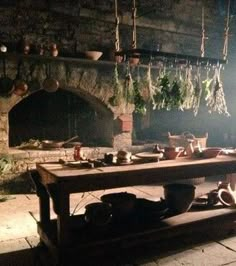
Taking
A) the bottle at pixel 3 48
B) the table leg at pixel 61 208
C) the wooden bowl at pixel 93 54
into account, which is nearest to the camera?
the table leg at pixel 61 208

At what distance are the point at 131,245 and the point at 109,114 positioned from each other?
3553mm

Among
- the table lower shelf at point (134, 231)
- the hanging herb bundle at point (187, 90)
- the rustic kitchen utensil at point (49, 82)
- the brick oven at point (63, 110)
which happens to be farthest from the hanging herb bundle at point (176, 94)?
the rustic kitchen utensil at point (49, 82)

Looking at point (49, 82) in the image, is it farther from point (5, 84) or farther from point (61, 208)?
point (61, 208)

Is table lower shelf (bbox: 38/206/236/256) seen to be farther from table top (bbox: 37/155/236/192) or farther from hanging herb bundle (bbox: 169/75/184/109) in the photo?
hanging herb bundle (bbox: 169/75/184/109)

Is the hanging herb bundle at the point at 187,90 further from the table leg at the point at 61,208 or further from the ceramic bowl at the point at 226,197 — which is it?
the table leg at the point at 61,208

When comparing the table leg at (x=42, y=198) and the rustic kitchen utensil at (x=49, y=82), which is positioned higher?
the rustic kitchen utensil at (x=49, y=82)

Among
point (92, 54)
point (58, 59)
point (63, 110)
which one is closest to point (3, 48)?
point (58, 59)

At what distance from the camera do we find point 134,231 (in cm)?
304

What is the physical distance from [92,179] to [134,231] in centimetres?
66

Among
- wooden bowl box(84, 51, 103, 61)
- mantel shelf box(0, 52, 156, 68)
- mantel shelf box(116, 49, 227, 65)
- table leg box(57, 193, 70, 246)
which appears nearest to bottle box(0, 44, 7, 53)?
mantel shelf box(0, 52, 156, 68)

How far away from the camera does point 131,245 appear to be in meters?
2.97

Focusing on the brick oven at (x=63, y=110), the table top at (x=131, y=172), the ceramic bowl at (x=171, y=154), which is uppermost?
the brick oven at (x=63, y=110)

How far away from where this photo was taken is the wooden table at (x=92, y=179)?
2717mm

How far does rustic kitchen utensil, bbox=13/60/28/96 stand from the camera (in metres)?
5.22
